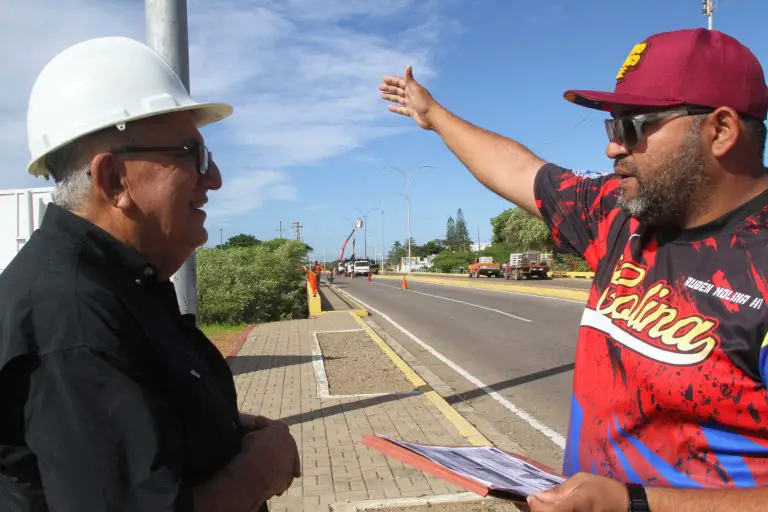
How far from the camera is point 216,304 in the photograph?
55.0 ft

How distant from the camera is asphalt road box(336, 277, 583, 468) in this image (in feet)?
21.8

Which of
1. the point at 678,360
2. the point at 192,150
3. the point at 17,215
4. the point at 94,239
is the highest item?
the point at 17,215

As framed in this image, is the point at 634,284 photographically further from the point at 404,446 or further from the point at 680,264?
the point at 404,446

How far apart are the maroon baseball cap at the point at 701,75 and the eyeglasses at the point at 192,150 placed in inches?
48.7

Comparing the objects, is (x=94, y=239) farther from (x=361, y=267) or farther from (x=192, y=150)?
(x=361, y=267)

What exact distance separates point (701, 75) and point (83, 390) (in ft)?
5.72

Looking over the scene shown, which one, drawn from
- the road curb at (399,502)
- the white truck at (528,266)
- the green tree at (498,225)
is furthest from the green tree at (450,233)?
the road curb at (399,502)

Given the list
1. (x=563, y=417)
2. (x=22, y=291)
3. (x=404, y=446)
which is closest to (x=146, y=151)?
(x=22, y=291)

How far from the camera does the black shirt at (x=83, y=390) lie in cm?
113

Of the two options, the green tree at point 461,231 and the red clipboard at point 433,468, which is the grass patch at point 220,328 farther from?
the green tree at point 461,231

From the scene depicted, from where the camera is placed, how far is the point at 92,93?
58.2 inches

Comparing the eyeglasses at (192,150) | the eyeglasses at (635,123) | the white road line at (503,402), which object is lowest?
the white road line at (503,402)

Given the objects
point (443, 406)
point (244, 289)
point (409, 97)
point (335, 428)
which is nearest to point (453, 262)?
point (244, 289)

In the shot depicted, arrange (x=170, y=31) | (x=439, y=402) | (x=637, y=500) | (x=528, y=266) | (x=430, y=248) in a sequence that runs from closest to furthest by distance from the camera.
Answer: (x=637, y=500)
(x=170, y=31)
(x=439, y=402)
(x=528, y=266)
(x=430, y=248)
